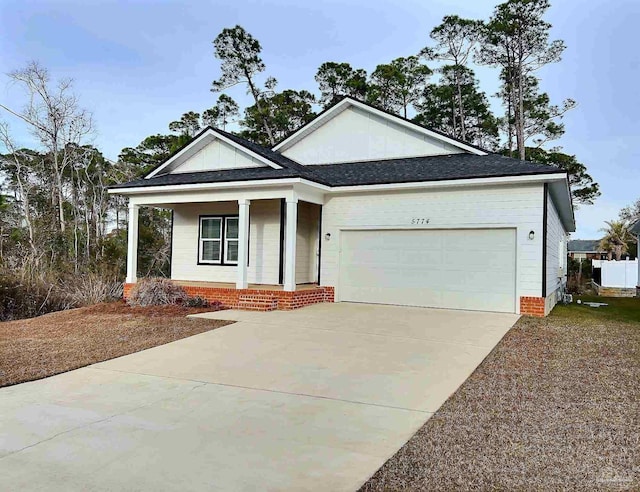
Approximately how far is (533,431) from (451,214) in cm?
896

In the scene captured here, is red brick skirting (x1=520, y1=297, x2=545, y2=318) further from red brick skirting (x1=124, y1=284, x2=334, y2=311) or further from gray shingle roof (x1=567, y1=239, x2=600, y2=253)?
gray shingle roof (x1=567, y1=239, x2=600, y2=253)

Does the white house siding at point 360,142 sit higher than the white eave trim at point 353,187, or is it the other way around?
the white house siding at point 360,142

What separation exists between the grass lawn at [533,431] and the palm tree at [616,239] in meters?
38.6

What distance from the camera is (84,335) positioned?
30.3 ft

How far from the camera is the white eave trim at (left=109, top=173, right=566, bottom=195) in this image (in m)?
11.7

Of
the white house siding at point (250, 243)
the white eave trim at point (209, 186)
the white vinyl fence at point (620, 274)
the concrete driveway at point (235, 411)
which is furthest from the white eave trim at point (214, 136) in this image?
the white vinyl fence at point (620, 274)

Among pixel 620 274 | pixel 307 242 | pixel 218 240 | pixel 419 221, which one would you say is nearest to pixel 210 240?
pixel 218 240

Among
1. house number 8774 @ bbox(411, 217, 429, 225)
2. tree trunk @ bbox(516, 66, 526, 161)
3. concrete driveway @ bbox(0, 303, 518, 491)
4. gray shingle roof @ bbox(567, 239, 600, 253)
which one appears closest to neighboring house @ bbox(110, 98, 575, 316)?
house number 8774 @ bbox(411, 217, 429, 225)

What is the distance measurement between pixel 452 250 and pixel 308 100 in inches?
859

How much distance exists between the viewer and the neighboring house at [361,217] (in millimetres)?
12242

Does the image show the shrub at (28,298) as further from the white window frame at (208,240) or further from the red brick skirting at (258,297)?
the white window frame at (208,240)

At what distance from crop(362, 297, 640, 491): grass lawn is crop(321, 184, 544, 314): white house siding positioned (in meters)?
4.36

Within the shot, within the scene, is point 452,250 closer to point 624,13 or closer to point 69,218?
point 624,13

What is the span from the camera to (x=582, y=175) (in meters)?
28.0
